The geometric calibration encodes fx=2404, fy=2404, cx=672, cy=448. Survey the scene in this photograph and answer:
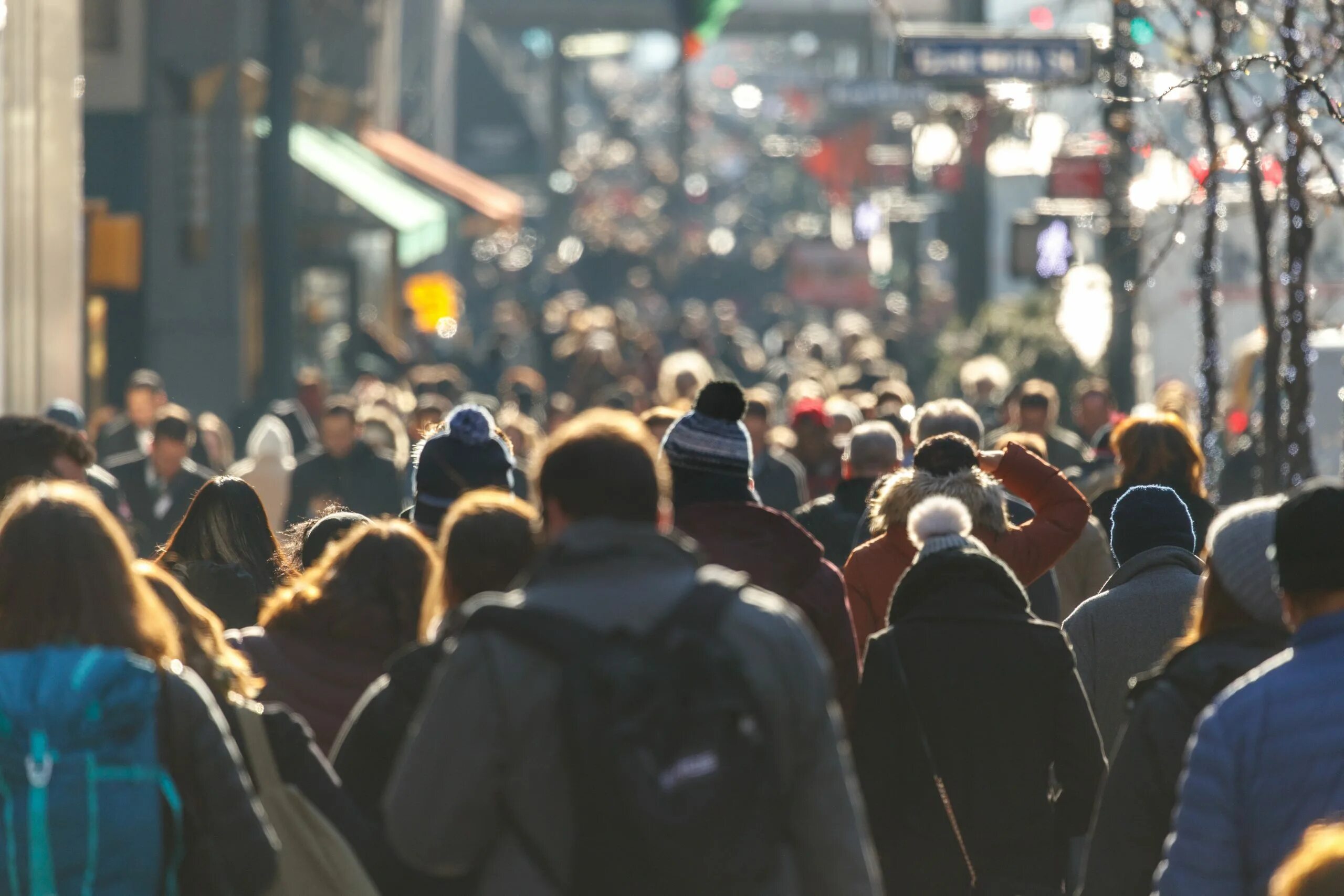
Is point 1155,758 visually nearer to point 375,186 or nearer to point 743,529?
point 743,529

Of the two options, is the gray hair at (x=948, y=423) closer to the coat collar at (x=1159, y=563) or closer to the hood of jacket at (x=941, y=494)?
the hood of jacket at (x=941, y=494)

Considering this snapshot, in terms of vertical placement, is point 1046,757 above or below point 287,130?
below

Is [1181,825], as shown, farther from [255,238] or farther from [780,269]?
[780,269]

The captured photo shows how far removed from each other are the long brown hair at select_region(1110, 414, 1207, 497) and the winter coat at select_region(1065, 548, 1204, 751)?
1.91m

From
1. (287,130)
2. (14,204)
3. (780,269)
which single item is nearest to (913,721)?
(14,204)

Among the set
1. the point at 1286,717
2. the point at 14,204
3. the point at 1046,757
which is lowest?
the point at 1046,757

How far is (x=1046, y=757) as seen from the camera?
18.6ft

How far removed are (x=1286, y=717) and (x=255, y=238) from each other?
23.7 metres

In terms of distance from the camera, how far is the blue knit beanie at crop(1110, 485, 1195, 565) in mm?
6535

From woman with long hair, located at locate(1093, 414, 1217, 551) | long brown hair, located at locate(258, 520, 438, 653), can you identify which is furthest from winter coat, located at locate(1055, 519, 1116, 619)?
long brown hair, located at locate(258, 520, 438, 653)

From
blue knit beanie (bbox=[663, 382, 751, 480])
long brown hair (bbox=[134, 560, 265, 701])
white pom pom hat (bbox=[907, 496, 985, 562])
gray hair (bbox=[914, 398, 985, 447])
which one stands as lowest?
long brown hair (bbox=[134, 560, 265, 701])

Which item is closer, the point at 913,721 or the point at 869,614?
the point at 913,721

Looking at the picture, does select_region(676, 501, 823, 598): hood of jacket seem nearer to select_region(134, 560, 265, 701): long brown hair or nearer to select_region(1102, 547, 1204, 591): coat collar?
select_region(1102, 547, 1204, 591): coat collar

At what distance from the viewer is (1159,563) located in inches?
255
